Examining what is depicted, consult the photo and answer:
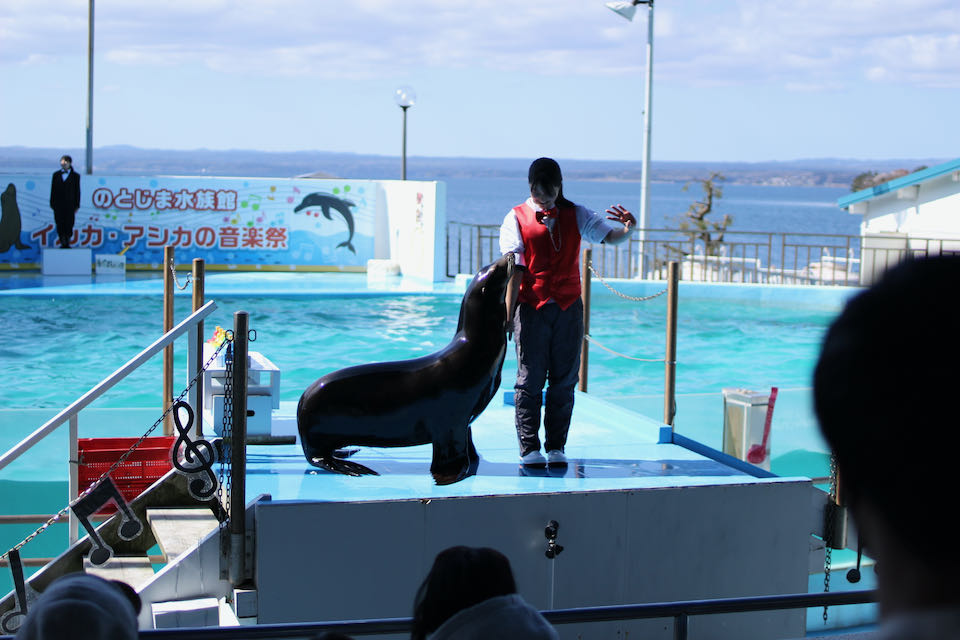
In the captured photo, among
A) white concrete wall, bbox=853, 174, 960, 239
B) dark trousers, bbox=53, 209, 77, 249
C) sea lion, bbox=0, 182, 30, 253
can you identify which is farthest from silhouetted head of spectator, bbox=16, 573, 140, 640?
white concrete wall, bbox=853, 174, 960, 239

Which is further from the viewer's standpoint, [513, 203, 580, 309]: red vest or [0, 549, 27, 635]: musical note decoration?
[513, 203, 580, 309]: red vest

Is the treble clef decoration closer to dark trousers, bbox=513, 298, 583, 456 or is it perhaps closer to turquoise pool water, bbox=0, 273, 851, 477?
dark trousers, bbox=513, 298, 583, 456

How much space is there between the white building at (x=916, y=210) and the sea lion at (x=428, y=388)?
1336cm

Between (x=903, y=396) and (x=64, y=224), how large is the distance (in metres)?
17.7

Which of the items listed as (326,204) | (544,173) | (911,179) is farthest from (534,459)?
(911,179)

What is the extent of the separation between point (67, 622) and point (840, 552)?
23.9ft

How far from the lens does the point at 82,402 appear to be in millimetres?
4500

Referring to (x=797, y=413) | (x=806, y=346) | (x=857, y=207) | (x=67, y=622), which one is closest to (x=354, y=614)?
(x=67, y=622)

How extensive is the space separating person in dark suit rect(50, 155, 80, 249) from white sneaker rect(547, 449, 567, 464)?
44.6 feet

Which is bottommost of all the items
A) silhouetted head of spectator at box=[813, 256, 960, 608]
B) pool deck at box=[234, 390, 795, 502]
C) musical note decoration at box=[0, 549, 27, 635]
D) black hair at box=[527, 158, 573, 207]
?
musical note decoration at box=[0, 549, 27, 635]

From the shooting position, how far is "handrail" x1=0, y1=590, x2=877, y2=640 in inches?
90.3

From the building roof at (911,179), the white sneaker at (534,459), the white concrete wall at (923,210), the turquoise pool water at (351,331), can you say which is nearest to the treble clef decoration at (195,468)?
the white sneaker at (534,459)

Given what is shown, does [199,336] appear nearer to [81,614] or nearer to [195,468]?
[195,468]

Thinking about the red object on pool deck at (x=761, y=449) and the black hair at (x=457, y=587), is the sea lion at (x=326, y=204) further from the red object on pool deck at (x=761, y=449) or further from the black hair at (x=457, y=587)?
the black hair at (x=457, y=587)
